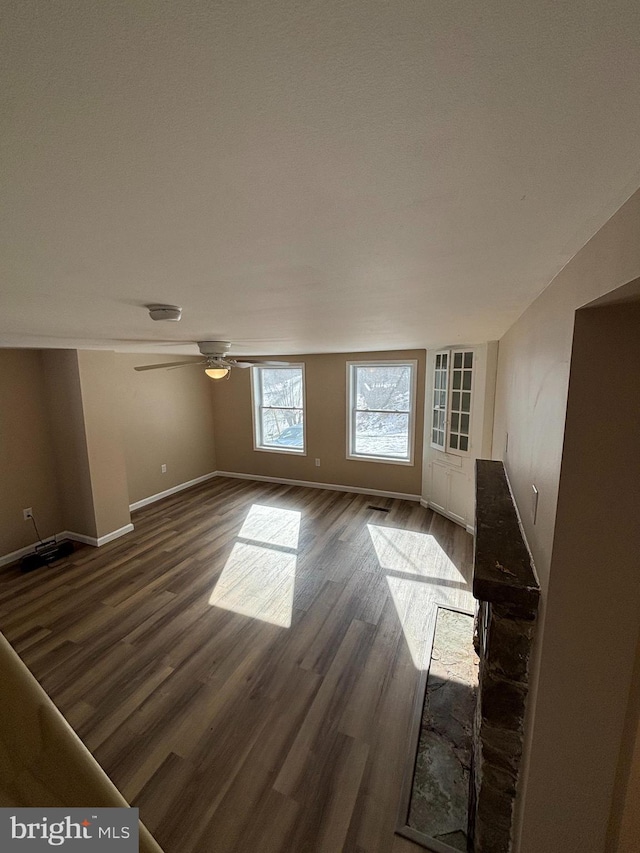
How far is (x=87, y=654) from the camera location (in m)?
2.44

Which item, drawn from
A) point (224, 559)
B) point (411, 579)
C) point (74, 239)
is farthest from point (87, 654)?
point (74, 239)

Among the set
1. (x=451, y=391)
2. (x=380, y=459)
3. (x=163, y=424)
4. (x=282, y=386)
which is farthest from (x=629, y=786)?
(x=163, y=424)

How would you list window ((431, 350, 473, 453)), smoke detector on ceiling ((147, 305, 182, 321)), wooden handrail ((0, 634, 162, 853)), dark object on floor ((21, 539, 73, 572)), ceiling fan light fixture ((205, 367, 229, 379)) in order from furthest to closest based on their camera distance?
window ((431, 350, 473, 453)) < dark object on floor ((21, 539, 73, 572)) < ceiling fan light fixture ((205, 367, 229, 379)) < smoke detector on ceiling ((147, 305, 182, 321)) < wooden handrail ((0, 634, 162, 853))

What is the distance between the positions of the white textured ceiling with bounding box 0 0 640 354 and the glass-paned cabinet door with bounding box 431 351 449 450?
11.3 feet

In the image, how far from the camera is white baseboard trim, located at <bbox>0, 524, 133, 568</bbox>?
366 centimetres

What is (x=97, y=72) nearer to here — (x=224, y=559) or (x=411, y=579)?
(x=411, y=579)

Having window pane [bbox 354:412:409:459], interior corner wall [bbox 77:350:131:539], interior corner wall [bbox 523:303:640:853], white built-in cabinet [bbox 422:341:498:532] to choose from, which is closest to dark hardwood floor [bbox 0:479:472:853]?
interior corner wall [bbox 77:350:131:539]

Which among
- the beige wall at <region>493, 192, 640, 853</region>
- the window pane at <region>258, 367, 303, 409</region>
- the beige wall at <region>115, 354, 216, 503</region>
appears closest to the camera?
the beige wall at <region>493, 192, 640, 853</region>

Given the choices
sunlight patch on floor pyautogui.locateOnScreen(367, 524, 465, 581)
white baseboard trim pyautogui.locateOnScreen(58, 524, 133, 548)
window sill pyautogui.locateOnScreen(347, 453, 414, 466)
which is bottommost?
sunlight patch on floor pyautogui.locateOnScreen(367, 524, 465, 581)

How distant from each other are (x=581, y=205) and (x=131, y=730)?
2886 mm

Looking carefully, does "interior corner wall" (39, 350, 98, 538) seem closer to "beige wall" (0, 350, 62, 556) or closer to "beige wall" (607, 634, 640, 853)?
"beige wall" (0, 350, 62, 556)

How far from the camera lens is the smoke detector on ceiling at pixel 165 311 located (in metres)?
1.47

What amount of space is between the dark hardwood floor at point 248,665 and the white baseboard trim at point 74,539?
0.34 feet

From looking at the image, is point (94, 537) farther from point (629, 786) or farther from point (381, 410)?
point (629, 786)
